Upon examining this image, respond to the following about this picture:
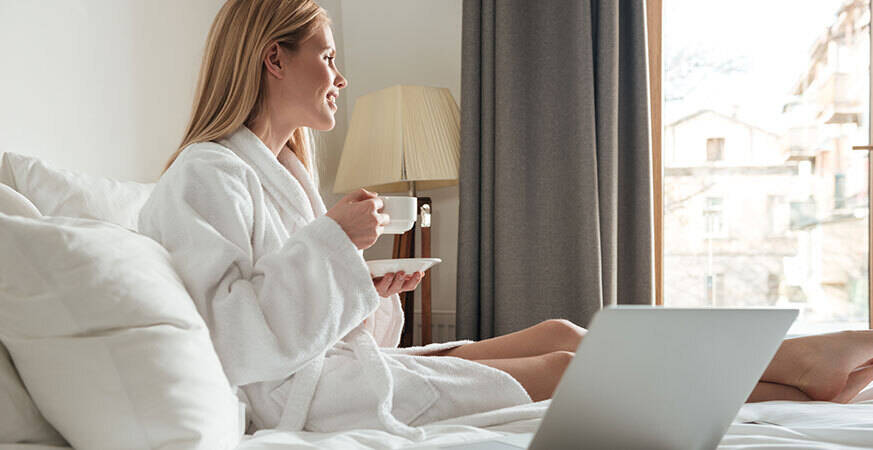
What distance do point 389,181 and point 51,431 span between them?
1773mm

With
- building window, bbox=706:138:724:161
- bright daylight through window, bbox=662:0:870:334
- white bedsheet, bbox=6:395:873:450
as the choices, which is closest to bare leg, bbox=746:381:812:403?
white bedsheet, bbox=6:395:873:450

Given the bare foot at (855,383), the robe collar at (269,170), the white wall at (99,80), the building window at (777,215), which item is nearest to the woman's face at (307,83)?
the robe collar at (269,170)

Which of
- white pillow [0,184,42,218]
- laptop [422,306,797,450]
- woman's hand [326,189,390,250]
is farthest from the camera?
woman's hand [326,189,390,250]

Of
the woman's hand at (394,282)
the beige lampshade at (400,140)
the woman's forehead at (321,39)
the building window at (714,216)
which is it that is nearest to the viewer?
the woman's hand at (394,282)

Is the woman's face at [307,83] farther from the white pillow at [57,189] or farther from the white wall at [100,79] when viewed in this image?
the white wall at [100,79]

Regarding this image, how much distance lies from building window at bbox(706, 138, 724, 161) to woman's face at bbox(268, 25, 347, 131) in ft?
6.57

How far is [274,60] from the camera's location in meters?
1.37

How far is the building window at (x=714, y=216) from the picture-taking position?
2.93 metres

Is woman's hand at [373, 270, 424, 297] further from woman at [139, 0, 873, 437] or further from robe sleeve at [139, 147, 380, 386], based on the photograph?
robe sleeve at [139, 147, 380, 386]

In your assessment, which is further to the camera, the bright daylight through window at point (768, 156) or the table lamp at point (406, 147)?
the bright daylight through window at point (768, 156)

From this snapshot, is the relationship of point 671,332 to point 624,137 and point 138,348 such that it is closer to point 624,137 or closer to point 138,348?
point 138,348

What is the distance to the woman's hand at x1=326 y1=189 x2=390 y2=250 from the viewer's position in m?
1.10

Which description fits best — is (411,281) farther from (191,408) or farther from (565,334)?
(191,408)

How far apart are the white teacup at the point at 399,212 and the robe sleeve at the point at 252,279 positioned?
136mm
